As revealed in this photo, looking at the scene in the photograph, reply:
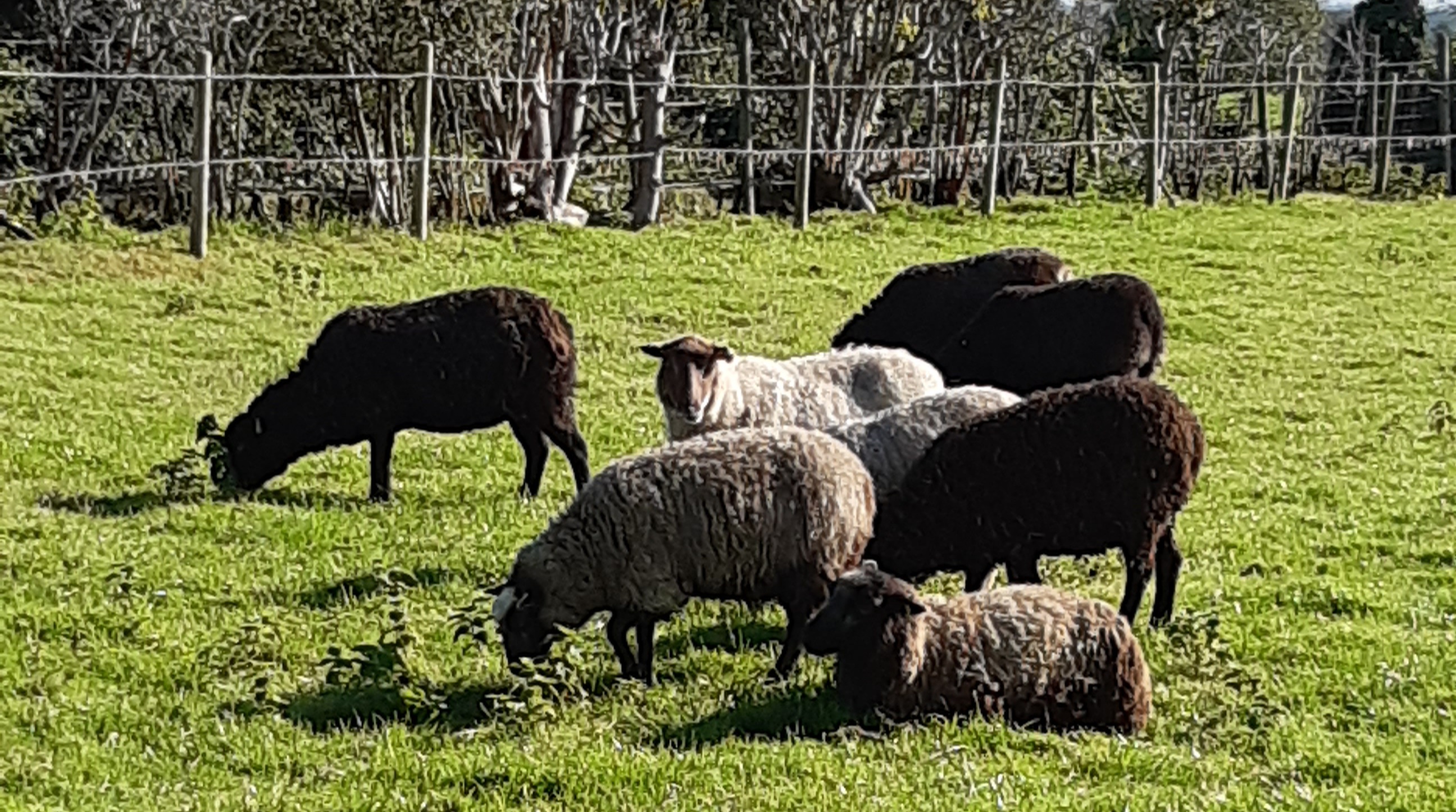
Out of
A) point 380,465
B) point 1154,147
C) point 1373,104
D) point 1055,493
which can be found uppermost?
point 1373,104

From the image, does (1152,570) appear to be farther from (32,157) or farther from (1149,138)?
(1149,138)

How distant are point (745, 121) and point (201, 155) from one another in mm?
7836

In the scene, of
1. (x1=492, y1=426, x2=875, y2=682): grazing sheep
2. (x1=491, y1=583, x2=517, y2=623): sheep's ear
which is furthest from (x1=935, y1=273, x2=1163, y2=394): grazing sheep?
(x1=491, y1=583, x2=517, y2=623): sheep's ear

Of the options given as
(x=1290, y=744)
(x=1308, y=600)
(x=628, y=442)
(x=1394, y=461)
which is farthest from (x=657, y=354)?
(x=1394, y=461)

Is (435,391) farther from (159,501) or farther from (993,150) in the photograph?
(993,150)

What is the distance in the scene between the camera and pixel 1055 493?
313 inches

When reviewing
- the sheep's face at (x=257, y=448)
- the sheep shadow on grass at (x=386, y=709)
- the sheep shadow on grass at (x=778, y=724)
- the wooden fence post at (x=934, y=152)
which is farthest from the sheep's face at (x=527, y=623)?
the wooden fence post at (x=934, y=152)

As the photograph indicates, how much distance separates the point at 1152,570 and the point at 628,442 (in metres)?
4.37

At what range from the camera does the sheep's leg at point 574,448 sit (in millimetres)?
10805

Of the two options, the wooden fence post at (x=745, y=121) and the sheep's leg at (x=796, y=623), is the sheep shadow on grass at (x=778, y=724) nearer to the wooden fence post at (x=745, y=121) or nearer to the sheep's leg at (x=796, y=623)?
the sheep's leg at (x=796, y=623)

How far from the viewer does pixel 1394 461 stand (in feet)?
40.5

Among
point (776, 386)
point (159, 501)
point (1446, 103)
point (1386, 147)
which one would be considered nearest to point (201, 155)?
point (159, 501)

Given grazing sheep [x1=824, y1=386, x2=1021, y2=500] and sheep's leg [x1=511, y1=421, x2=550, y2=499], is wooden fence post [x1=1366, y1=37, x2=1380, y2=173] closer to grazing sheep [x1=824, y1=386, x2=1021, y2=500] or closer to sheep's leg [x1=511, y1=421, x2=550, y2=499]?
sheep's leg [x1=511, y1=421, x2=550, y2=499]

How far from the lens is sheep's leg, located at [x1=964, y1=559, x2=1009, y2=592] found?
26.5ft
